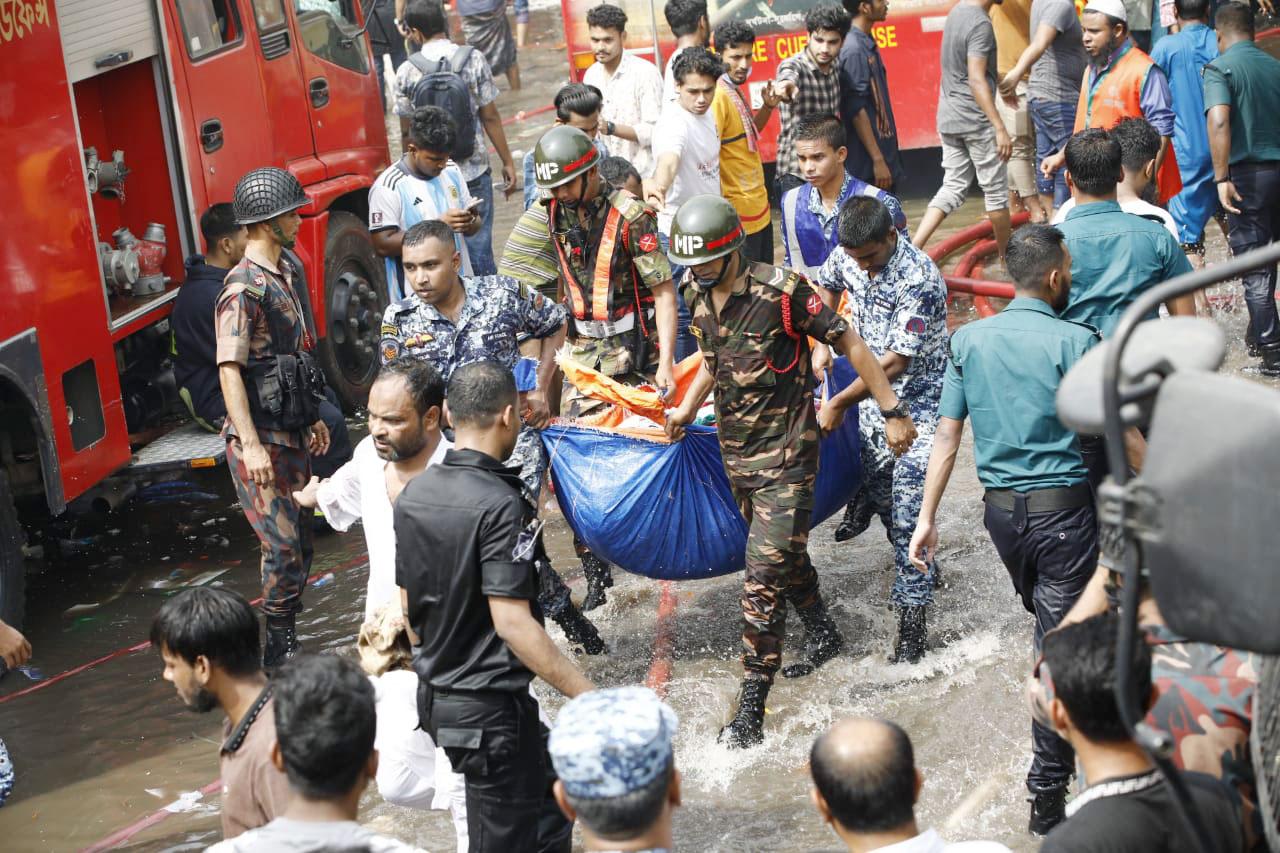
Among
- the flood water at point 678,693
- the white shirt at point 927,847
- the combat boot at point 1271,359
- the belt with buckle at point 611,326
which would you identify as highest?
the white shirt at point 927,847

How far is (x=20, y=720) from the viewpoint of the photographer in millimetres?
5887

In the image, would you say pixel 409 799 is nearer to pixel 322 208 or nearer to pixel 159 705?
pixel 159 705

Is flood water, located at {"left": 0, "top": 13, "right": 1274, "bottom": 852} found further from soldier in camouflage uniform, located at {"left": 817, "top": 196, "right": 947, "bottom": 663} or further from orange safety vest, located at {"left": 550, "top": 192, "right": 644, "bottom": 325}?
orange safety vest, located at {"left": 550, "top": 192, "right": 644, "bottom": 325}

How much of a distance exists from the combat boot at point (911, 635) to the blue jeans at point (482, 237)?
4.28 m

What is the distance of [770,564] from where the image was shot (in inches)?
199

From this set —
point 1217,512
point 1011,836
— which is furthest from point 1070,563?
point 1217,512

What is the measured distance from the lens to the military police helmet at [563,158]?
588 centimetres

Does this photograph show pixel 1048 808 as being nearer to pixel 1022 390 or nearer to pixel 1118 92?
pixel 1022 390

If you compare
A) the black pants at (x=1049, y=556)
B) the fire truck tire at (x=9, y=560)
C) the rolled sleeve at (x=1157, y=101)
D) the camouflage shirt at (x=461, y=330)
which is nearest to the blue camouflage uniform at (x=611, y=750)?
the black pants at (x=1049, y=556)

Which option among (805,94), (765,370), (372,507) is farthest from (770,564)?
(805,94)

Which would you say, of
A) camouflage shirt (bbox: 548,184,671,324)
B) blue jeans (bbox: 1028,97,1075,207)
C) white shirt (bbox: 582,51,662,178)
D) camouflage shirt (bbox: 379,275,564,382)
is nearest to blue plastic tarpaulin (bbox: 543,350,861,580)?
camouflage shirt (bbox: 379,275,564,382)

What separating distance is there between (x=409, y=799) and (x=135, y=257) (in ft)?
13.0

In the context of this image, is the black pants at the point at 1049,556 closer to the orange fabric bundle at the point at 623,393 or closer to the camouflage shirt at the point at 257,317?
the orange fabric bundle at the point at 623,393

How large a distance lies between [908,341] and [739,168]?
3.04m
